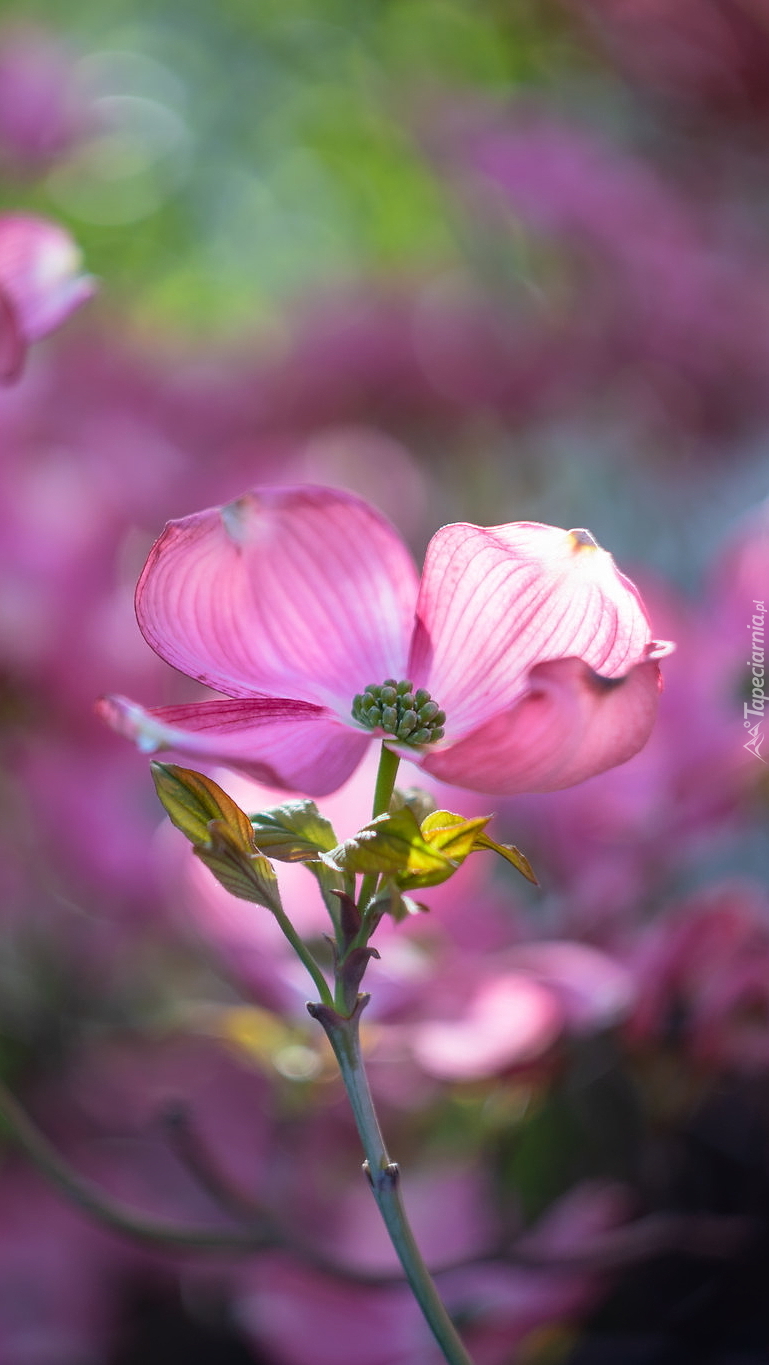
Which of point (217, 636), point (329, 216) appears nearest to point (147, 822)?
point (217, 636)

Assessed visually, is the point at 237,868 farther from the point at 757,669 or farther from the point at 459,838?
the point at 757,669

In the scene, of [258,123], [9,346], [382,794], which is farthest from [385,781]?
[258,123]

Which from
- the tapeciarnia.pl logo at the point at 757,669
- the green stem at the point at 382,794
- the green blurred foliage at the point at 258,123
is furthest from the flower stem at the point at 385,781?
the green blurred foliage at the point at 258,123

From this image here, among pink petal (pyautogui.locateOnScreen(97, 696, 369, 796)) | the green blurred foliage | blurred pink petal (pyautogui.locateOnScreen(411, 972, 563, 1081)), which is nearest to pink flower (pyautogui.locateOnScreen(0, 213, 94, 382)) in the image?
pink petal (pyautogui.locateOnScreen(97, 696, 369, 796))

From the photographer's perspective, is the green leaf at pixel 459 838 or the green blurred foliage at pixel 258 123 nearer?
the green leaf at pixel 459 838

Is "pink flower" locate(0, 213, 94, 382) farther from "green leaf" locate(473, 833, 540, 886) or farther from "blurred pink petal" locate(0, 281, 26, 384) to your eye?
"green leaf" locate(473, 833, 540, 886)

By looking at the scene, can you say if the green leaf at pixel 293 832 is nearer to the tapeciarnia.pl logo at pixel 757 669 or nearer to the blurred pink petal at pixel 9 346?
the blurred pink petal at pixel 9 346
